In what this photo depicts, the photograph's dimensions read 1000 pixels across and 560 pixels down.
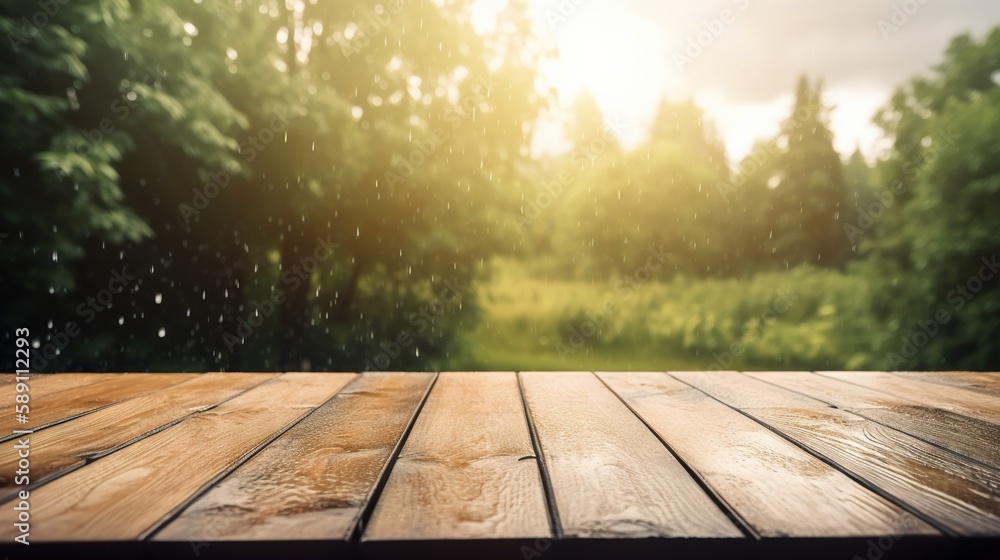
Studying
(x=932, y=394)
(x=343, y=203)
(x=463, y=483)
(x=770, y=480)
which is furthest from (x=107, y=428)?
(x=343, y=203)

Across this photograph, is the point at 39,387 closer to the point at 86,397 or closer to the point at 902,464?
the point at 86,397

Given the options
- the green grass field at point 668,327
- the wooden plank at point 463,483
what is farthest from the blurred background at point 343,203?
the wooden plank at point 463,483

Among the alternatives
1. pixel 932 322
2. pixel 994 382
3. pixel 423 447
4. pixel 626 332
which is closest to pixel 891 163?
A: pixel 932 322

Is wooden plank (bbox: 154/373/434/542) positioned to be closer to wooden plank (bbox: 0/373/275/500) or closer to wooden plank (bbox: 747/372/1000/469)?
wooden plank (bbox: 0/373/275/500)

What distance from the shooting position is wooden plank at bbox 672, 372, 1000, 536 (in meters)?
0.93

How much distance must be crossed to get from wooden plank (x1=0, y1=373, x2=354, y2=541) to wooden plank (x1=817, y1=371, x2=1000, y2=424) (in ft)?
6.11

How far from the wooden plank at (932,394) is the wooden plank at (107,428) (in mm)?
2144

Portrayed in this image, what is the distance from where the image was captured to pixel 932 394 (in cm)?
196

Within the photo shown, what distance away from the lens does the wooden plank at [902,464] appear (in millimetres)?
929

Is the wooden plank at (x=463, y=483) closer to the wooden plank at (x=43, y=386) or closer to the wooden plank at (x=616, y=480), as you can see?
the wooden plank at (x=616, y=480)

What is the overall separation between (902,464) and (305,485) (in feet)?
3.74

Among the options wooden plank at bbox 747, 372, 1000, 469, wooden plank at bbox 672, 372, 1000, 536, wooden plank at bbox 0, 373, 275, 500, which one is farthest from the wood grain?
wooden plank at bbox 747, 372, 1000, 469

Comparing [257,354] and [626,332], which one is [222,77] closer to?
[257,354]

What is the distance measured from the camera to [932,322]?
641 centimetres
